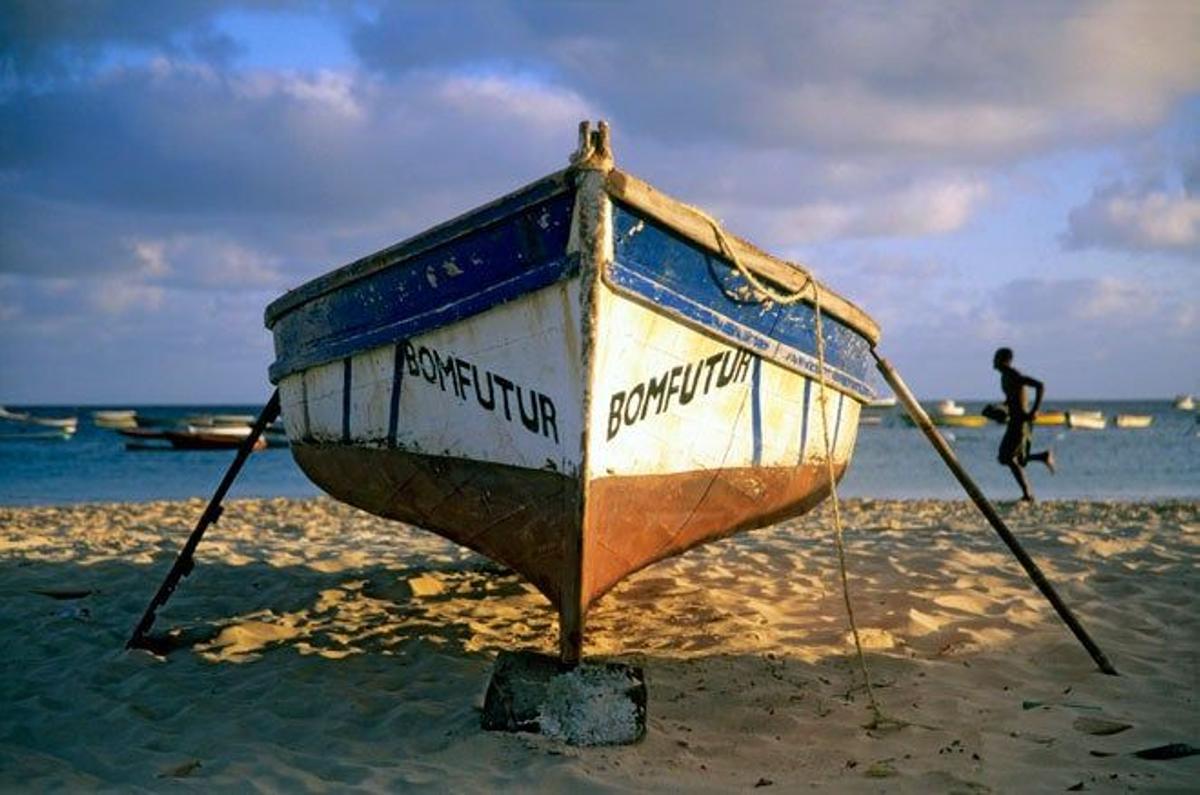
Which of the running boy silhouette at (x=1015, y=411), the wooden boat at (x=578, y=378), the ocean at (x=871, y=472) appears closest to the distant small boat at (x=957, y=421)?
the ocean at (x=871, y=472)

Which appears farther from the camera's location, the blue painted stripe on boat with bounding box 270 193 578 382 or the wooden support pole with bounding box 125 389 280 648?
the wooden support pole with bounding box 125 389 280 648

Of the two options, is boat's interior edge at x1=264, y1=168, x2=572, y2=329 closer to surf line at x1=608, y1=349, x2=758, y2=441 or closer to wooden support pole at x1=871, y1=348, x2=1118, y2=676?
surf line at x1=608, y1=349, x2=758, y2=441

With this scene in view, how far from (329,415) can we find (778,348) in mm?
2674

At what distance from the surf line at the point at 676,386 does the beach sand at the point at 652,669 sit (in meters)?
1.30

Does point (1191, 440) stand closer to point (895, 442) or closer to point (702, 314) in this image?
point (895, 442)

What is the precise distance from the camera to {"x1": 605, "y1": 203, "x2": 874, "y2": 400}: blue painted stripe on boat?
393cm

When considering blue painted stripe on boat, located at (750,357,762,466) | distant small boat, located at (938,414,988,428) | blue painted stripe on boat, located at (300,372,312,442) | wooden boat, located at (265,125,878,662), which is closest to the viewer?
wooden boat, located at (265,125,878,662)

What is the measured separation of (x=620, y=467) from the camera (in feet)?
13.3

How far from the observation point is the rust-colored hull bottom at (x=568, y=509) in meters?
3.97

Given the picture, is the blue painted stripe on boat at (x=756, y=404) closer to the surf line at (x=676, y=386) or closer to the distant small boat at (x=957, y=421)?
the surf line at (x=676, y=386)

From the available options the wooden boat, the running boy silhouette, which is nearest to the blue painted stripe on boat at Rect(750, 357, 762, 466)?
the wooden boat

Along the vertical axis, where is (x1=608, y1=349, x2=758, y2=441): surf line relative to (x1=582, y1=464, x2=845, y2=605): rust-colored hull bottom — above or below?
above

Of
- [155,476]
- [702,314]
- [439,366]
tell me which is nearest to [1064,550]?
[702,314]

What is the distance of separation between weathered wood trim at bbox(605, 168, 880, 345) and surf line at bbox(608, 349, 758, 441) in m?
0.42
